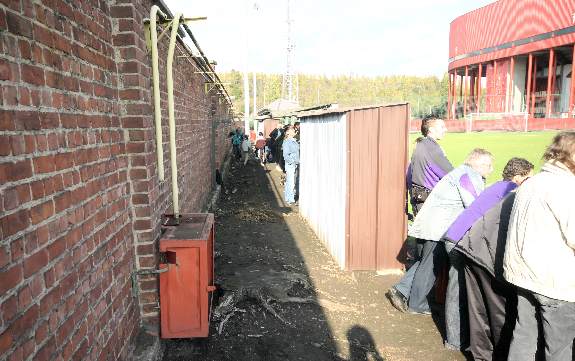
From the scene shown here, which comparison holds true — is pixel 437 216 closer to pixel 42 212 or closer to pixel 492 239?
pixel 492 239

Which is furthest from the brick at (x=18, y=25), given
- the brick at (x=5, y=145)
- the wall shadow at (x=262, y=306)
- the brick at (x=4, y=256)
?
the wall shadow at (x=262, y=306)

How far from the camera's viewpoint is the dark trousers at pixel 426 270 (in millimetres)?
4344

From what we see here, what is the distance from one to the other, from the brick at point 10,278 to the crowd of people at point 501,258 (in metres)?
2.79

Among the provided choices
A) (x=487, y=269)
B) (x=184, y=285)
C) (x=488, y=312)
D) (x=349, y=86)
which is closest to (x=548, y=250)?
(x=487, y=269)

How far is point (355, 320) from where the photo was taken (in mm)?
4496

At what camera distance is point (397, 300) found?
4.71 meters

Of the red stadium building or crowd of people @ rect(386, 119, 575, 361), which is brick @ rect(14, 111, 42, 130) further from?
the red stadium building

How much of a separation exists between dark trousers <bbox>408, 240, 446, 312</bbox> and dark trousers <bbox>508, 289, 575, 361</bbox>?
1.42m

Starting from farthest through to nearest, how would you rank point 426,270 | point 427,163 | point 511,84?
point 511,84 < point 427,163 < point 426,270

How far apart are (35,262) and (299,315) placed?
3203 mm

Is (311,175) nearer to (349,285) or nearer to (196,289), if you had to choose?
(349,285)

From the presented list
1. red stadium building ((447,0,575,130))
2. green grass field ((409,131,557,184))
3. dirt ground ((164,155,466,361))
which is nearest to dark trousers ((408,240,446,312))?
dirt ground ((164,155,466,361))

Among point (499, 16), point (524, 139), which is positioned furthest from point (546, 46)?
point (524, 139)

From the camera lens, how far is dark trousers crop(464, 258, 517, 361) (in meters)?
3.29
